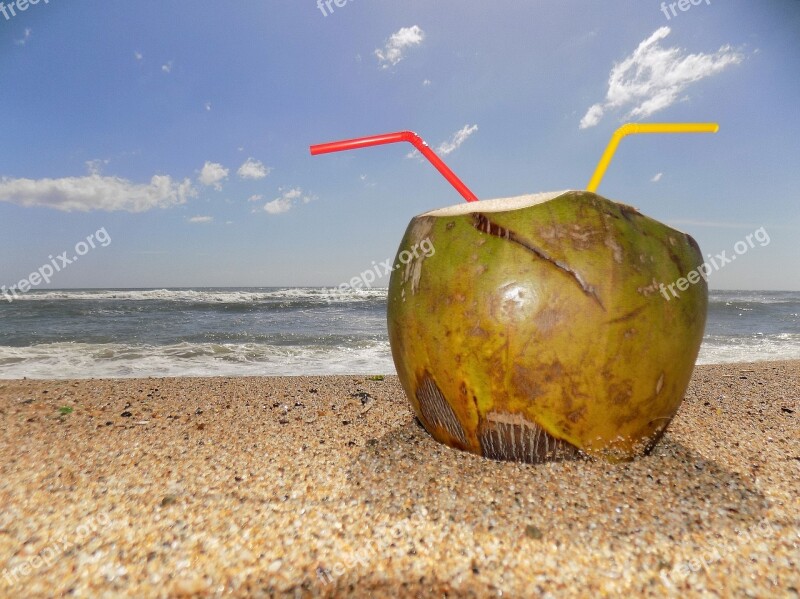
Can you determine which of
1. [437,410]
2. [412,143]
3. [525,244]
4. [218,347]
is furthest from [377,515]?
[218,347]

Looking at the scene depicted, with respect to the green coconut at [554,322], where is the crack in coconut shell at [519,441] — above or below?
below

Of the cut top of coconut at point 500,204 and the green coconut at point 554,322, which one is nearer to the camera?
the green coconut at point 554,322

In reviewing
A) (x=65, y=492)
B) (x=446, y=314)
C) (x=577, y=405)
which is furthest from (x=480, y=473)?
(x=65, y=492)

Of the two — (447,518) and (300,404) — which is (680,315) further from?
(300,404)

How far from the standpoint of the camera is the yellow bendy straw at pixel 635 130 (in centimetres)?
208

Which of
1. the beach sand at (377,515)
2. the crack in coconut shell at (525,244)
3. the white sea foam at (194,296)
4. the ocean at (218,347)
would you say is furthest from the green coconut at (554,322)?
the white sea foam at (194,296)

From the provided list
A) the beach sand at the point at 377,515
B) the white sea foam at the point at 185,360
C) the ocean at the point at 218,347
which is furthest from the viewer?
the ocean at the point at 218,347

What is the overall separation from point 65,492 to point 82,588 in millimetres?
756

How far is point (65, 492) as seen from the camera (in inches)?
74.9

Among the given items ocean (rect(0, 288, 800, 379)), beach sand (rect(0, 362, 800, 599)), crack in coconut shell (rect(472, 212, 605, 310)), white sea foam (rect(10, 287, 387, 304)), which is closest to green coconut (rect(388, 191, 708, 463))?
crack in coconut shell (rect(472, 212, 605, 310))

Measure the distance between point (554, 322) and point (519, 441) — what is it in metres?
0.54

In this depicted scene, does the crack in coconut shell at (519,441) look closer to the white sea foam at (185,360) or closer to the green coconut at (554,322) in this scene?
the green coconut at (554,322)

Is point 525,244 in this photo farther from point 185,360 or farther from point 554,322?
point 185,360

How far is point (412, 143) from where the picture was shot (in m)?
2.26
